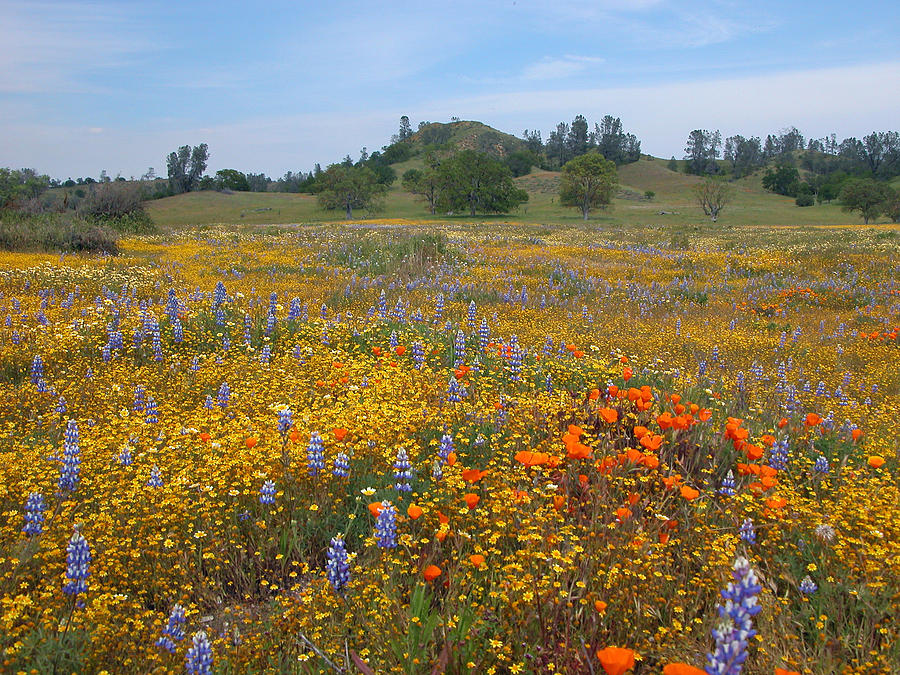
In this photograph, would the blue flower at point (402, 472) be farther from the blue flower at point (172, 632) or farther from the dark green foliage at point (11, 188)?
the dark green foliage at point (11, 188)

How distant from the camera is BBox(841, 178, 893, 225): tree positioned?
2117 inches

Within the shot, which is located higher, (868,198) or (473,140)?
(473,140)

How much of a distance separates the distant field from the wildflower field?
45245 mm

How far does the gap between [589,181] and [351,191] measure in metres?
27.1

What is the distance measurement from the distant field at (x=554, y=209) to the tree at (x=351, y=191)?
4.79ft

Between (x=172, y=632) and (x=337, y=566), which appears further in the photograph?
(x=337, y=566)

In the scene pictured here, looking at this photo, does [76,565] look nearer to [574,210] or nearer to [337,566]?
[337,566]

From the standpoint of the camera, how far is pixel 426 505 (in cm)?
321

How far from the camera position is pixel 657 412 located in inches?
180

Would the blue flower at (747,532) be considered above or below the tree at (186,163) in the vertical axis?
below

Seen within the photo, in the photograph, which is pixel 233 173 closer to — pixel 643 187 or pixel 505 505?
pixel 643 187

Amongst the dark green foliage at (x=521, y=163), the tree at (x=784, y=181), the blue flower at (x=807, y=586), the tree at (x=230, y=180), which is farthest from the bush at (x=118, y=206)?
the tree at (x=784, y=181)

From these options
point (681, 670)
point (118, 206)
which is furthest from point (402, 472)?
point (118, 206)

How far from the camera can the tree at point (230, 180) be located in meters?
106
